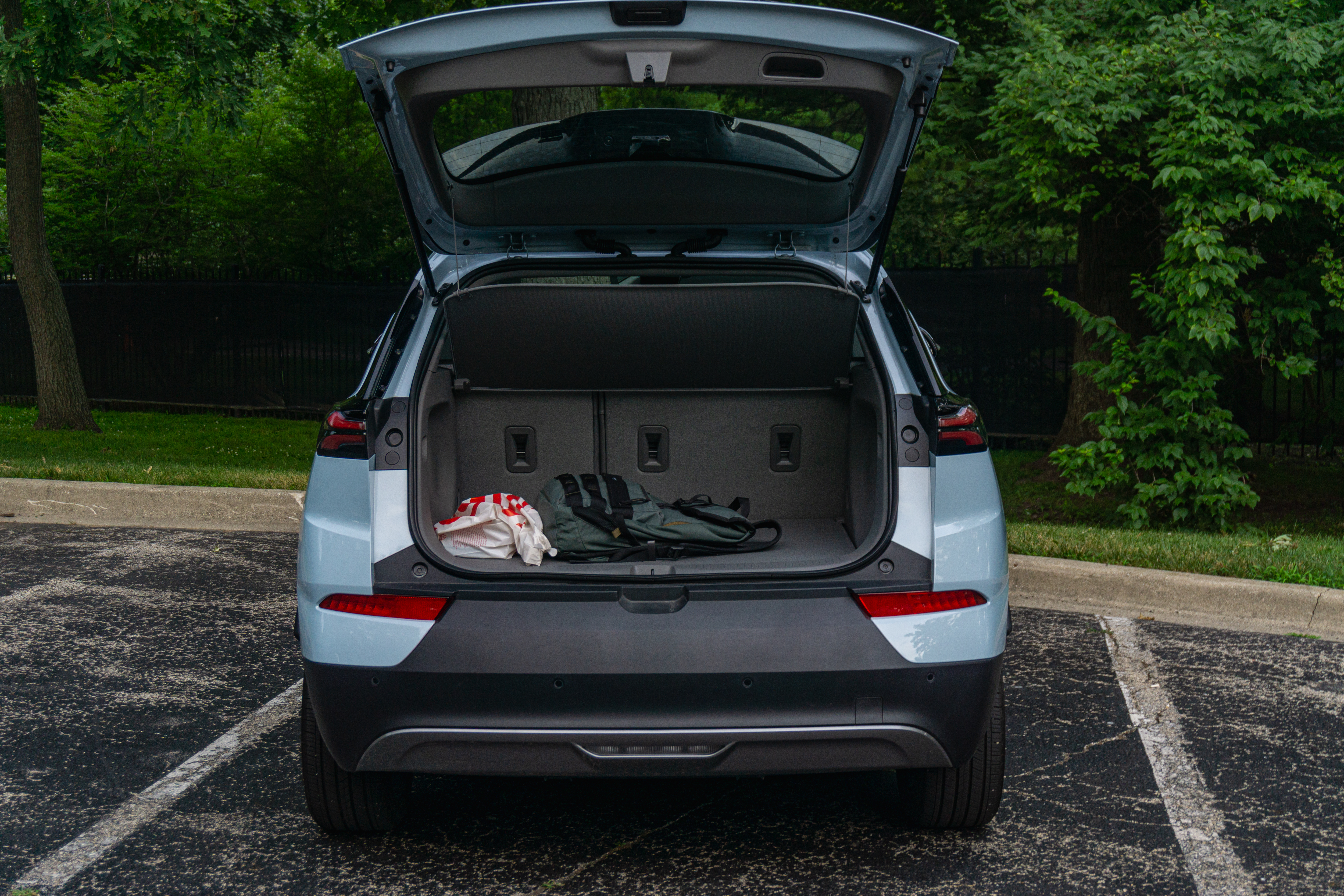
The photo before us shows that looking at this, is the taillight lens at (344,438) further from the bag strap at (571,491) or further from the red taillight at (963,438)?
the red taillight at (963,438)

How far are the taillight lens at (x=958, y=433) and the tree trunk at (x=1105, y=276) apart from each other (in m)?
6.54

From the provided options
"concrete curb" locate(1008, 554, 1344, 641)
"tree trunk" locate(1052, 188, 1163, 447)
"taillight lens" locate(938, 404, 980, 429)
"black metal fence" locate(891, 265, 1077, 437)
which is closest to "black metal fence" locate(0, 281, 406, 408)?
"black metal fence" locate(891, 265, 1077, 437)

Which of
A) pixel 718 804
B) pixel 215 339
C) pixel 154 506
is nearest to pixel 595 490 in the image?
pixel 718 804

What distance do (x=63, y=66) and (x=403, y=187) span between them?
771 centimetres

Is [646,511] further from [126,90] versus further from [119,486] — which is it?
[126,90]

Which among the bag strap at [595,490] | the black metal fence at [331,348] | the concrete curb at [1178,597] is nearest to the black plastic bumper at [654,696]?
the bag strap at [595,490]

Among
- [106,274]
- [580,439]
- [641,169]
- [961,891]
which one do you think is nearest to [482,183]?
[641,169]

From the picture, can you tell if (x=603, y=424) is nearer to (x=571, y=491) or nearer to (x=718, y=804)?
(x=571, y=491)

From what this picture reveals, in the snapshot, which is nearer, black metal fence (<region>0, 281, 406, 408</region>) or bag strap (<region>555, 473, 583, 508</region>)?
bag strap (<region>555, 473, 583, 508</region>)

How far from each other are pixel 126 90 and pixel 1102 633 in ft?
33.3

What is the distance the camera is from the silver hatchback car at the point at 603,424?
285cm

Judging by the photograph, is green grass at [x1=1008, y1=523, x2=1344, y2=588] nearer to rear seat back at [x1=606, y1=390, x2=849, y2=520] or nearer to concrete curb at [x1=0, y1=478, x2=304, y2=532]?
rear seat back at [x1=606, y1=390, x2=849, y2=520]

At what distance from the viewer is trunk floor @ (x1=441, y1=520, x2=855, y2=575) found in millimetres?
3029

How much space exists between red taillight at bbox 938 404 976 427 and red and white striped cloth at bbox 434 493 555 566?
44.3 inches
